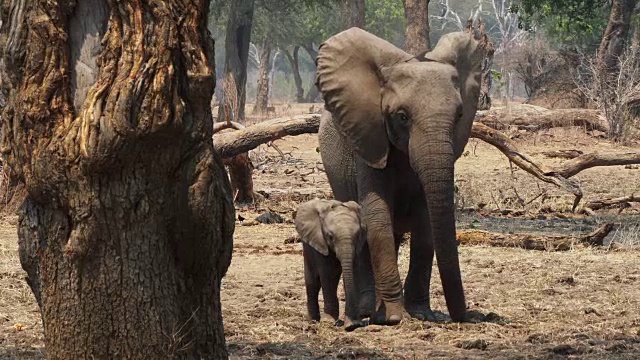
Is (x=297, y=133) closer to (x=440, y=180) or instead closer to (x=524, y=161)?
(x=524, y=161)

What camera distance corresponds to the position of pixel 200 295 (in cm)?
525

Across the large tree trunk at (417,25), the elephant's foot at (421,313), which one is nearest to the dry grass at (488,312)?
the elephant's foot at (421,313)

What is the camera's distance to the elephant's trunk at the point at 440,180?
7.80 m

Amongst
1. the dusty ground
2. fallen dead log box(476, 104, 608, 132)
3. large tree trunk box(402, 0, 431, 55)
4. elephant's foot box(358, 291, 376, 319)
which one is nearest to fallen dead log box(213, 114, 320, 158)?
the dusty ground

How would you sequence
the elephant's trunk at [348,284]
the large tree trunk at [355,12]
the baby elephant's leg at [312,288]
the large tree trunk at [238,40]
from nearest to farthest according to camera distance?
the elephant's trunk at [348,284] → the baby elephant's leg at [312,288] → the large tree trunk at [355,12] → the large tree trunk at [238,40]

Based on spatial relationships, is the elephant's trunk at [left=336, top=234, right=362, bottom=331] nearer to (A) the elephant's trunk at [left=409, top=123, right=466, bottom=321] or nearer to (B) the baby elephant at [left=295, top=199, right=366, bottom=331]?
(B) the baby elephant at [left=295, top=199, right=366, bottom=331]

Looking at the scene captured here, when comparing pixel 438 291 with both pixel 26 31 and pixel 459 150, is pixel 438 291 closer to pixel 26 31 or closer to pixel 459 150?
pixel 459 150

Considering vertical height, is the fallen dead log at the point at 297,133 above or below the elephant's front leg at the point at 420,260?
above

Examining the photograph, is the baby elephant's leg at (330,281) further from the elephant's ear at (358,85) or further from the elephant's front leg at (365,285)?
the elephant's ear at (358,85)

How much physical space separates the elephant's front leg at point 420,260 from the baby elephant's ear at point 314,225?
2.27 feet

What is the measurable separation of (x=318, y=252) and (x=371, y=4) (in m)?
56.6

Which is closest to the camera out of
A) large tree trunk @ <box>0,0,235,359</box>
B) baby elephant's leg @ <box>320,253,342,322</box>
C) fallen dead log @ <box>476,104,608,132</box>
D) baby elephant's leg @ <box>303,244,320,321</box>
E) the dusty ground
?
large tree trunk @ <box>0,0,235,359</box>

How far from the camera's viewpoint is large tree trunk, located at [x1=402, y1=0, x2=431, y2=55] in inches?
1000

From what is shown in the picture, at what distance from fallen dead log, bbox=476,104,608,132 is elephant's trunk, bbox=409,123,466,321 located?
17.1 m
